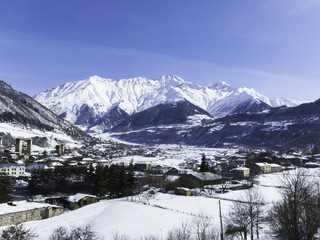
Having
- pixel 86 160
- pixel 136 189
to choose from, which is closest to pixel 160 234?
pixel 136 189

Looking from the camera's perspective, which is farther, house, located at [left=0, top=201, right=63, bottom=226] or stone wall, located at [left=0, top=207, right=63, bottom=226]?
house, located at [left=0, top=201, right=63, bottom=226]

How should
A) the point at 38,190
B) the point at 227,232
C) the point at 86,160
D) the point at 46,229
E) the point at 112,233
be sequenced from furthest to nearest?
the point at 86,160 < the point at 38,190 < the point at 46,229 < the point at 112,233 < the point at 227,232

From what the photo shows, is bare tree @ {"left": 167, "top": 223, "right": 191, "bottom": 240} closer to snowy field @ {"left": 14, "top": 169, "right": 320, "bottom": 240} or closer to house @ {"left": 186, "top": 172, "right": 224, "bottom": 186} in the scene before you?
snowy field @ {"left": 14, "top": 169, "right": 320, "bottom": 240}

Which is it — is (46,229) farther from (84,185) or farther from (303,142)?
(303,142)

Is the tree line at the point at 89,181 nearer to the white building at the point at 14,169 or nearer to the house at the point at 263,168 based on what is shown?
the white building at the point at 14,169

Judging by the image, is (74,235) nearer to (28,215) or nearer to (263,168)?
(28,215)

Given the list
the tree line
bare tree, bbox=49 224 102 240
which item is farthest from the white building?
bare tree, bbox=49 224 102 240
